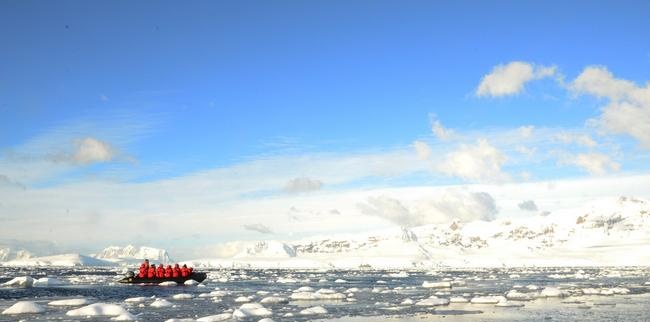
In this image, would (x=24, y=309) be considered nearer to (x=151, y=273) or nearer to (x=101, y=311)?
(x=101, y=311)

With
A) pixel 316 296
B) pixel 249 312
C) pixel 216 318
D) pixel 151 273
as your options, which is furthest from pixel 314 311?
pixel 151 273

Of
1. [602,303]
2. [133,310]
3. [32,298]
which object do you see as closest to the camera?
[133,310]

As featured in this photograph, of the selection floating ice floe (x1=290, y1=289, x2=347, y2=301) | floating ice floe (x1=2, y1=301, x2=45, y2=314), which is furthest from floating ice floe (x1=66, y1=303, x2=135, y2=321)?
floating ice floe (x1=290, y1=289, x2=347, y2=301)

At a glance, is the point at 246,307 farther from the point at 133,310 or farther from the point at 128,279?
the point at 128,279

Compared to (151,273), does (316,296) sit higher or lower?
lower

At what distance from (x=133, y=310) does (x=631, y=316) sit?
21611 millimetres

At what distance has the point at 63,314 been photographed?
26.9m

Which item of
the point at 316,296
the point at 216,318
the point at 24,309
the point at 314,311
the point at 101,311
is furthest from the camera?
the point at 316,296

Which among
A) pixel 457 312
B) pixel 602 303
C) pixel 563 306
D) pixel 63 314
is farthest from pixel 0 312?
pixel 602 303

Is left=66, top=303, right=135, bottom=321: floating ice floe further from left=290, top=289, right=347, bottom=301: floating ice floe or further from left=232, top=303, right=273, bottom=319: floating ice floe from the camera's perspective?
left=290, top=289, right=347, bottom=301: floating ice floe

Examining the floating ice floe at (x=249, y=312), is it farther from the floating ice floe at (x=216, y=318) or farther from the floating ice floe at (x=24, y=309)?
the floating ice floe at (x=24, y=309)

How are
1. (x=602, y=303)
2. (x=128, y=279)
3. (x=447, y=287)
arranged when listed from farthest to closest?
1. (x=128, y=279)
2. (x=447, y=287)
3. (x=602, y=303)

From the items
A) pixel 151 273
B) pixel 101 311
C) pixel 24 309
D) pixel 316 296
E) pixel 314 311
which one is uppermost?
pixel 151 273

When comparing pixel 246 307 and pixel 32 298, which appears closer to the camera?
pixel 246 307
